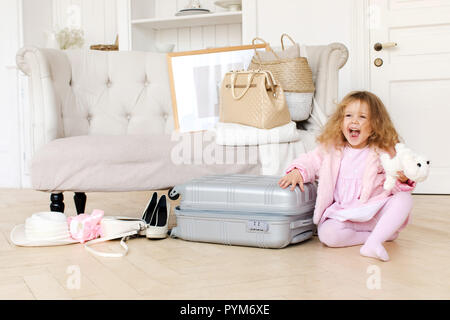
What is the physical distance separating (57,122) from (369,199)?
50.8 inches

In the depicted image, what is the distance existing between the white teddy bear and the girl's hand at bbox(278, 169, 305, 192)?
0.27 meters

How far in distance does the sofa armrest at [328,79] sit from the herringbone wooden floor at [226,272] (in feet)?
2.13

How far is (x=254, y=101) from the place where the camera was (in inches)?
84.4

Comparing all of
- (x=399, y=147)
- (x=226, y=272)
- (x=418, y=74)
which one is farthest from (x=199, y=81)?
(x=418, y=74)

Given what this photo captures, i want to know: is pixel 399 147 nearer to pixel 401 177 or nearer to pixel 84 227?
pixel 401 177

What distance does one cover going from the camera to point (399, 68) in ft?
10.5

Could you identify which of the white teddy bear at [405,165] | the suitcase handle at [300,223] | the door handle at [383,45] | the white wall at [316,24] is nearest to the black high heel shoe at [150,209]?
the suitcase handle at [300,223]

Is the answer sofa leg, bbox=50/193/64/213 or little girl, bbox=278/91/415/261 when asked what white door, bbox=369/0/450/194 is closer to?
little girl, bbox=278/91/415/261

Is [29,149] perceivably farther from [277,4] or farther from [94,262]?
[94,262]

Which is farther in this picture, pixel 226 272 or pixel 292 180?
pixel 292 180

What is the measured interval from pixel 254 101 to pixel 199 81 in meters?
0.40

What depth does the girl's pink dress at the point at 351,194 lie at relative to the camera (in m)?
1.73

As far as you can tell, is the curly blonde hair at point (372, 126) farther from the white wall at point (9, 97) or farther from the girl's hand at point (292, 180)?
the white wall at point (9, 97)

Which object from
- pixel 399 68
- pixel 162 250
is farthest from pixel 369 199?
pixel 399 68
